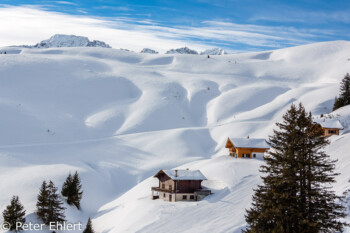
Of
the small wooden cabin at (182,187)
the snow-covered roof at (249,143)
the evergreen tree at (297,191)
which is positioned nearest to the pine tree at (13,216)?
the small wooden cabin at (182,187)

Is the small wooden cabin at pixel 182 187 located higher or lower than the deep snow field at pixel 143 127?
lower

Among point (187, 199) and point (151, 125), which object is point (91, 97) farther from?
point (187, 199)

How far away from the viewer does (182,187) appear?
152 ft

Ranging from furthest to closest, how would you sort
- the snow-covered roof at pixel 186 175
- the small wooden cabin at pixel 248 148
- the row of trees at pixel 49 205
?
1. the small wooden cabin at pixel 248 148
2. the snow-covered roof at pixel 186 175
3. the row of trees at pixel 49 205

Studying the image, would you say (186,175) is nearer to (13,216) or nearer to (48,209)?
(48,209)

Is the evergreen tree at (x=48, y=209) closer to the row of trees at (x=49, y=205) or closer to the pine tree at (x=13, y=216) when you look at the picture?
the row of trees at (x=49, y=205)

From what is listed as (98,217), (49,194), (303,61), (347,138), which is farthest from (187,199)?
(303,61)

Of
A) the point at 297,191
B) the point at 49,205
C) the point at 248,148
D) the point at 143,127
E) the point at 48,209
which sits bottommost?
the point at 297,191

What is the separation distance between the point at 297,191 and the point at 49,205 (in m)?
30.1

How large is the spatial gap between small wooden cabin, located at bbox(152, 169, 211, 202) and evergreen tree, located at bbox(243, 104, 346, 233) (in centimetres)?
2515

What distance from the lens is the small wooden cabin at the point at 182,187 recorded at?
150ft

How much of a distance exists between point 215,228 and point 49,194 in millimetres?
19171

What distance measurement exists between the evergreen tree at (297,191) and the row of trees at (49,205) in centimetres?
2161

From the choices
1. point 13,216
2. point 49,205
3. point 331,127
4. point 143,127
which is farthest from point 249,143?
point 13,216
